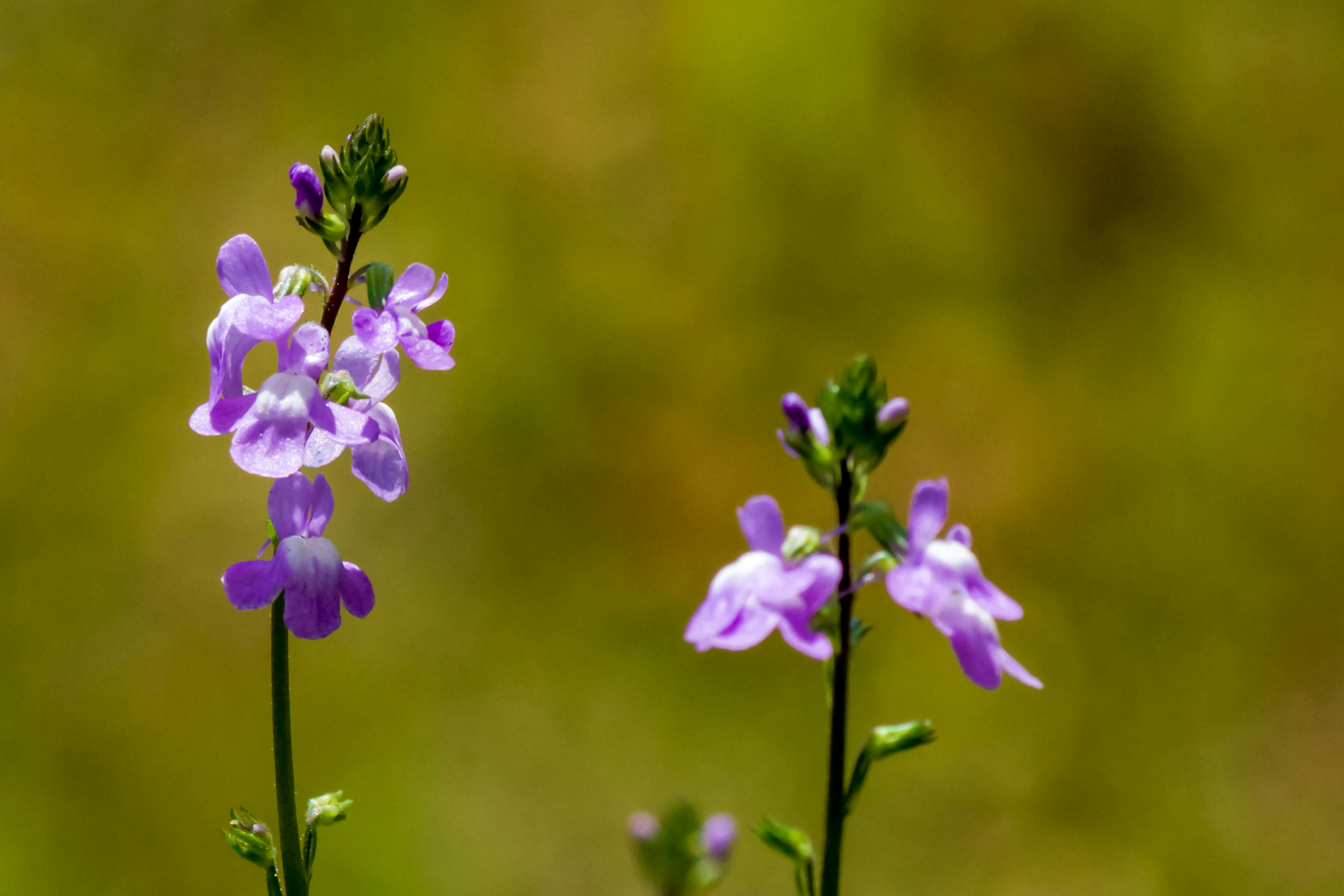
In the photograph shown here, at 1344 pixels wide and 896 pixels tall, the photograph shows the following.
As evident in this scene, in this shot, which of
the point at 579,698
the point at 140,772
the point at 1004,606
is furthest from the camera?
the point at 579,698

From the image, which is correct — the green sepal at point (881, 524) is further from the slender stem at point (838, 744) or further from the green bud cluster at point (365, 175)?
the green bud cluster at point (365, 175)

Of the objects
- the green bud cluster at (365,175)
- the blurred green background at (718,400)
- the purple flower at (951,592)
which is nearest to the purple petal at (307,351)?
the green bud cluster at (365,175)

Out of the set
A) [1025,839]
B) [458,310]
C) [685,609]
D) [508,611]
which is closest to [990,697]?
[1025,839]

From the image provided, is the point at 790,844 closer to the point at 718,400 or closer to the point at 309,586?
the point at 309,586

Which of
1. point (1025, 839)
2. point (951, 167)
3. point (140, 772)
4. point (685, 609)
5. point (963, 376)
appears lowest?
point (1025, 839)

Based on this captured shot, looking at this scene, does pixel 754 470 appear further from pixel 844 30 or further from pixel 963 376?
pixel 844 30

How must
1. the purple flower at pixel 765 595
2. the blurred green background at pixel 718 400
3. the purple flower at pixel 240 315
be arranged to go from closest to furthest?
1. the purple flower at pixel 765 595
2. the purple flower at pixel 240 315
3. the blurred green background at pixel 718 400
